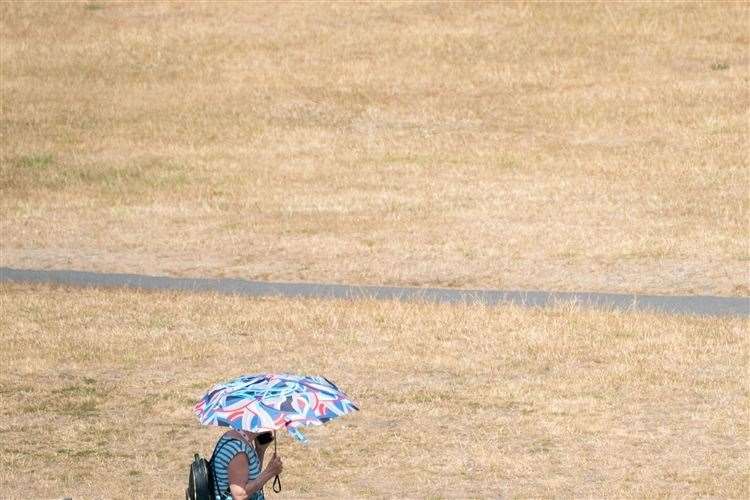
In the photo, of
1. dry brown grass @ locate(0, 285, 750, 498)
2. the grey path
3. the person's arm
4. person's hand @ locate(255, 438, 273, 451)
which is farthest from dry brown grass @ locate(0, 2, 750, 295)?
the person's arm

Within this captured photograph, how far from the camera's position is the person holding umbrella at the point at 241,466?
8945 millimetres

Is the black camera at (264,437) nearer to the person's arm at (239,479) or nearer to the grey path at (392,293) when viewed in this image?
the person's arm at (239,479)

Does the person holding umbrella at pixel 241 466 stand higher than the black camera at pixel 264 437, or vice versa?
the black camera at pixel 264 437

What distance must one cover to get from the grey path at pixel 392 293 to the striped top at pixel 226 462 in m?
12.6

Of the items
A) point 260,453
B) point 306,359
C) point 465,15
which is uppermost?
point 465,15

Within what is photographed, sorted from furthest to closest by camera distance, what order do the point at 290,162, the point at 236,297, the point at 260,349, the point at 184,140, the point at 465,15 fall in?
the point at 465,15 → the point at 184,140 → the point at 290,162 → the point at 236,297 → the point at 260,349

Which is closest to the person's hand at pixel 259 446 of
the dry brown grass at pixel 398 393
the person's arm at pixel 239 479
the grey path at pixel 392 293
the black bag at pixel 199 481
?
the person's arm at pixel 239 479

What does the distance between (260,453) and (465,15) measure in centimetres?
4078

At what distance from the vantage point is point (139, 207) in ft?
101

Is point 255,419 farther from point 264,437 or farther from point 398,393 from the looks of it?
point 398,393

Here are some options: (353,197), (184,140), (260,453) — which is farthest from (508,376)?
(184,140)

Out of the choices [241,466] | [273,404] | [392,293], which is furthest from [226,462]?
[392,293]

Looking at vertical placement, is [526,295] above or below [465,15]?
below

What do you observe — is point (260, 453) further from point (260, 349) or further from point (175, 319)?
point (175, 319)
